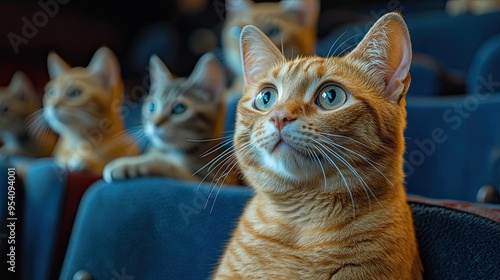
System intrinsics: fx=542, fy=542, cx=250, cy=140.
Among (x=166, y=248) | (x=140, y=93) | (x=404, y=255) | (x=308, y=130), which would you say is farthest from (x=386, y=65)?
(x=140, y=93)

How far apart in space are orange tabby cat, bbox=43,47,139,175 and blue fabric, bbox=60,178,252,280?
0.54 meters

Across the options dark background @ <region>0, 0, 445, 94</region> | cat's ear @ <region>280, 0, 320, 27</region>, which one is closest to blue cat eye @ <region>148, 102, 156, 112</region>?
cat's ear @ <region>280, 0, 320, 27</region>

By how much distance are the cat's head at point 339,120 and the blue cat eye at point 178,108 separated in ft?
2.44

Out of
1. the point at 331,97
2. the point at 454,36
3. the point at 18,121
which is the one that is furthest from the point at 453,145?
the point at 18,121

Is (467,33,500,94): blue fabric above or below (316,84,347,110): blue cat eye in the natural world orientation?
below

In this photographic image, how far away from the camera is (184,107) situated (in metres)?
1.54

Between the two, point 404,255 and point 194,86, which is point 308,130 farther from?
point 194,86

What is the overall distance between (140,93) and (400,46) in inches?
87.4

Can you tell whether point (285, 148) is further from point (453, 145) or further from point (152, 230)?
point (453, 145)

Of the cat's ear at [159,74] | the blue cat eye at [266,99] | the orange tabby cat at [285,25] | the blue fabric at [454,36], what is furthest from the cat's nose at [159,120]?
the blue fabric at [454,36]

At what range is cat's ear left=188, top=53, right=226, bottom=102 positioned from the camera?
1.59m

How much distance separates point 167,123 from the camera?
1.51m

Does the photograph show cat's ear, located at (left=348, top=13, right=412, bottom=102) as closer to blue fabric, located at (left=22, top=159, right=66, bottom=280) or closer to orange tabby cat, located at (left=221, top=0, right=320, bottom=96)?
orange tabby cat, located at (left=221, top=0, right=320, bottom=96)

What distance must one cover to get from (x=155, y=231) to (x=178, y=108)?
0.47 meters
